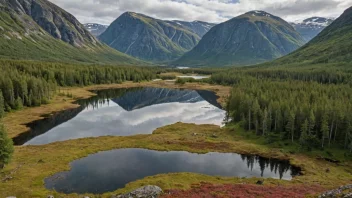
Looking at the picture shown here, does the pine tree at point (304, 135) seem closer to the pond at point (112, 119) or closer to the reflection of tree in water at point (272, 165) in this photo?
the reflection of tree in water at point (272, 165)

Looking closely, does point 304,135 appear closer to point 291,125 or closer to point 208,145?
point 291,125

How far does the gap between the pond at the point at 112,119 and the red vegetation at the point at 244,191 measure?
59549 mm

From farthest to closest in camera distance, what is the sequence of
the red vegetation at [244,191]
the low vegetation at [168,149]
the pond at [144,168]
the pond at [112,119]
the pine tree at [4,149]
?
the pond at [112,119]
the pine tree at [4,149]
the pond at [144,168]
the low vegetation at [168,149]
the red vegetation at [244,191]

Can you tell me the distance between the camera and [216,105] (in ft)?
628

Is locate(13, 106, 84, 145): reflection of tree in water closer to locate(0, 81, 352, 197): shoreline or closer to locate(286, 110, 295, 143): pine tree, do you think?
locate(0, 81, 352, 197): shoreline

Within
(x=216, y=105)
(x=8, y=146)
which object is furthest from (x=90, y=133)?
(x=216, y=105)

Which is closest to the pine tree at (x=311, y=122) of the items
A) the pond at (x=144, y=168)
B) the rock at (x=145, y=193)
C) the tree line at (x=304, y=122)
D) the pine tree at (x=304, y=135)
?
the tree line at (x=304, y=122)

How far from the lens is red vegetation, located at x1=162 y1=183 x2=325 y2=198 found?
5797cm

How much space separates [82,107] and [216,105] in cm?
8513

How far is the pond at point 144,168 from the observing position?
65938 mm

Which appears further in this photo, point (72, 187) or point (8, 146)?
point (8, 146)

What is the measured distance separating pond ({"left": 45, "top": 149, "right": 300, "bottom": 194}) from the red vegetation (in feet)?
35.0

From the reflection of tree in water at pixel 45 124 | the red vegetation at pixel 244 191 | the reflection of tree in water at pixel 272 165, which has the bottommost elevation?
the reflection of tree in water at pixel 272 165

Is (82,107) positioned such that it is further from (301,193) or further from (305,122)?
(301,193)
